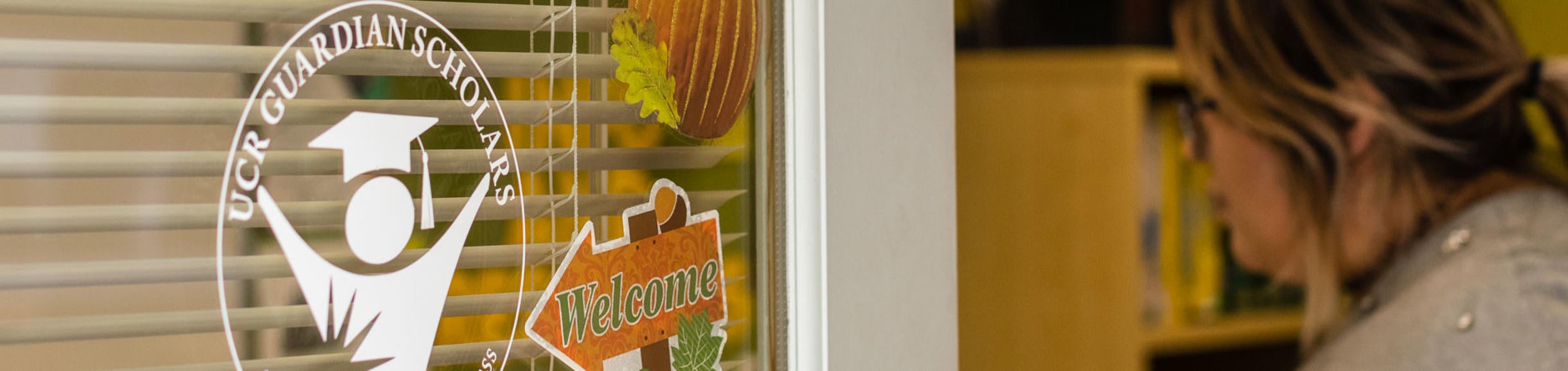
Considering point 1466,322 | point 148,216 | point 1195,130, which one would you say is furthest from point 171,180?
point 1195,130

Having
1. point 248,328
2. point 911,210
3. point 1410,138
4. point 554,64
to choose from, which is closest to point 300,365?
point 248,328

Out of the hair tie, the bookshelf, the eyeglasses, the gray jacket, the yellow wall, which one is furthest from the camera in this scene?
the yellow wall

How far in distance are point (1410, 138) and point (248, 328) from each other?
1.23 metres

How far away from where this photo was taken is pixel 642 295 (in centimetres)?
41

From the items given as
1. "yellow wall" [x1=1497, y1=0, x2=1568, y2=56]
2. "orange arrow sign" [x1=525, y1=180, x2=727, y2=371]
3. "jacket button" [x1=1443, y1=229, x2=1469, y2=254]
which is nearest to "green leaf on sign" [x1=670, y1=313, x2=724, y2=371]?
"orange arrow sign" [x1=525, y1=180, x2=727, y2=371]

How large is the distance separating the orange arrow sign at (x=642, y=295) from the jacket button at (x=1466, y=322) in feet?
2.78

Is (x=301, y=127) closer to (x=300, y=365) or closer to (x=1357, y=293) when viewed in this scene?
(x=300, y=365)

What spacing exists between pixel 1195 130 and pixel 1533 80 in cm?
36

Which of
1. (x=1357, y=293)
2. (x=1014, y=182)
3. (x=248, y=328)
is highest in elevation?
(x=248, y=328)

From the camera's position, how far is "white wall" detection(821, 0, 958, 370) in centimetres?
46

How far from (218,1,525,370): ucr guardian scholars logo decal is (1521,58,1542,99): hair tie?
4.13 ft

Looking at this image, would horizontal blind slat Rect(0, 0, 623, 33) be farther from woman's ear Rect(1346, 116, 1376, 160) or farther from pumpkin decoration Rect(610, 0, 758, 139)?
woman's ear Rect(1346, 116, 1376, 160)

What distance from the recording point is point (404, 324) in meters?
0.33

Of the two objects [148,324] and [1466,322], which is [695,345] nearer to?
[148,324]
